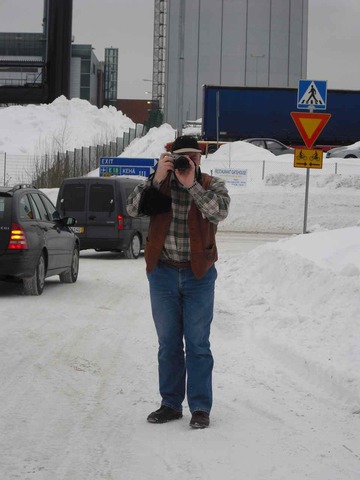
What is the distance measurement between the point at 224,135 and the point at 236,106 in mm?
1831

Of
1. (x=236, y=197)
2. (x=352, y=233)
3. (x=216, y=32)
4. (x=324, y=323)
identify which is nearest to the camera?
(x=324, y=323)

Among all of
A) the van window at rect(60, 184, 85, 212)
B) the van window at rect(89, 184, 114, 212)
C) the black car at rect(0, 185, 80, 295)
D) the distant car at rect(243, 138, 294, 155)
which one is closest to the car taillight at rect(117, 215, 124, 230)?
the van window at rect(89, 184, 114, 212)

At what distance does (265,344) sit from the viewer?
9.77 m

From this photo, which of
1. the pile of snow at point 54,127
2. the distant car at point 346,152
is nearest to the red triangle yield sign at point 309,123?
the distant car at point 346,152

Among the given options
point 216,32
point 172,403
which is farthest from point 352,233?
point 216,32

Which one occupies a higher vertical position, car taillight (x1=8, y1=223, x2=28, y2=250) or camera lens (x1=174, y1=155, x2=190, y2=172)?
camera lens (x1=174, y1=155, x2=190, y2=172)

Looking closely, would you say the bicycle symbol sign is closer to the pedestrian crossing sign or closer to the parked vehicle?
the pedestrian crossing sign

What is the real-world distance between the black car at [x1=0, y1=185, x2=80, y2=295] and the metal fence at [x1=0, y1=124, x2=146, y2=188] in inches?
1014

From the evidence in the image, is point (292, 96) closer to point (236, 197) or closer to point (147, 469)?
point (236, 197)

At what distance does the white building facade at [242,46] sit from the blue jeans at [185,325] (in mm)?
71843

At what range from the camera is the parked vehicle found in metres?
21.4

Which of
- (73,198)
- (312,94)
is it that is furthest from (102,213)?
(312,94)

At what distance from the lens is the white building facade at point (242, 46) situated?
7869 centimetres

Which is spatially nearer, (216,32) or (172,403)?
(172,403)
